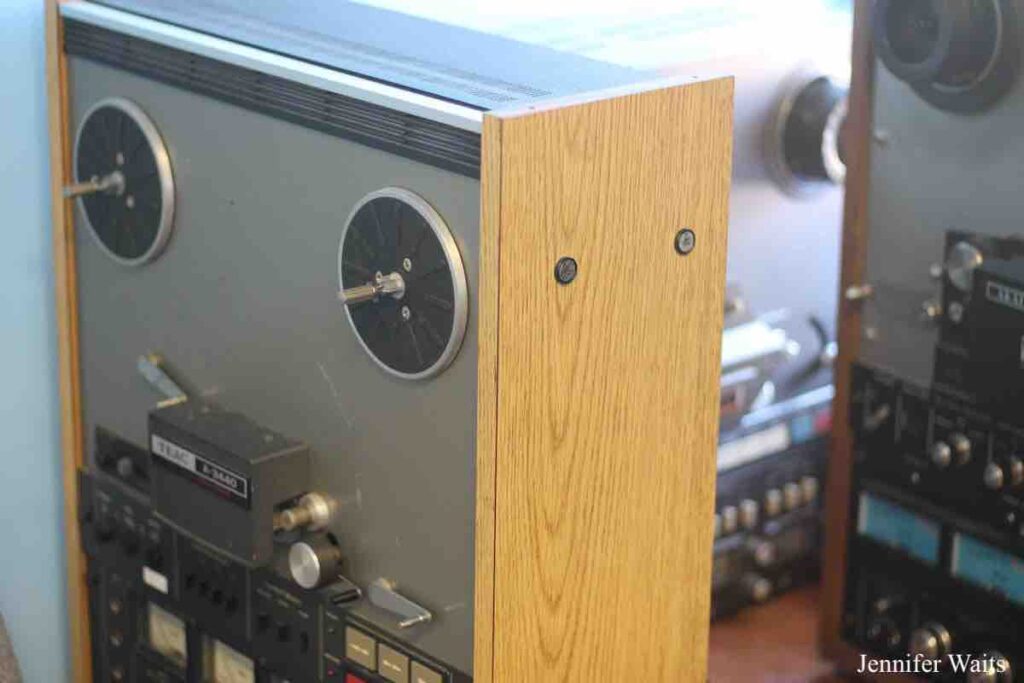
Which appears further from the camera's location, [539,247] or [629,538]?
[629,538]

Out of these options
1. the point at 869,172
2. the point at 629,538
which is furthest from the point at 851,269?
the point at 629,538

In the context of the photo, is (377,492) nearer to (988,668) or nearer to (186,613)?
(186,613)

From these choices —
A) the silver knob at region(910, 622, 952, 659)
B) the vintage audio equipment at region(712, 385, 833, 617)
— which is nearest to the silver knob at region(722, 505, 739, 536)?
the vintage audio equipment at region(712, 385, 833, 617)

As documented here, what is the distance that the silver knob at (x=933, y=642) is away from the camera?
2.09m

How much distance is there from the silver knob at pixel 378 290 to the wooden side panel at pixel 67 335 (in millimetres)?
534

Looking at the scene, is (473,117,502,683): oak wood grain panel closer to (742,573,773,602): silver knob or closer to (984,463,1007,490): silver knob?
(984,463,1007,490): silver knob

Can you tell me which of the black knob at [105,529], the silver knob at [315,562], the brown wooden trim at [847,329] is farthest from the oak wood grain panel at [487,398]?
the brown wooden trim at [847,329]

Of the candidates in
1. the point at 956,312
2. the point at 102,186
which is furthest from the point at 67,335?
the point at 956,312

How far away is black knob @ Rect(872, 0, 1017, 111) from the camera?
187 centimetres

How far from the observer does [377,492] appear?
1.60 meters

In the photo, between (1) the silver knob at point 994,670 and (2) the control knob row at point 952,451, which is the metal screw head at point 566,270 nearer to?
(2) the control knob row at point 952,451

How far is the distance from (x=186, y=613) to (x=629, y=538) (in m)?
0.59

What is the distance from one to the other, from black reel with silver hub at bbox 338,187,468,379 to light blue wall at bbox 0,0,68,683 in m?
0.57

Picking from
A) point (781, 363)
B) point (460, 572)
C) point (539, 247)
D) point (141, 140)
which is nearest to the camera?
point (539, 247)
